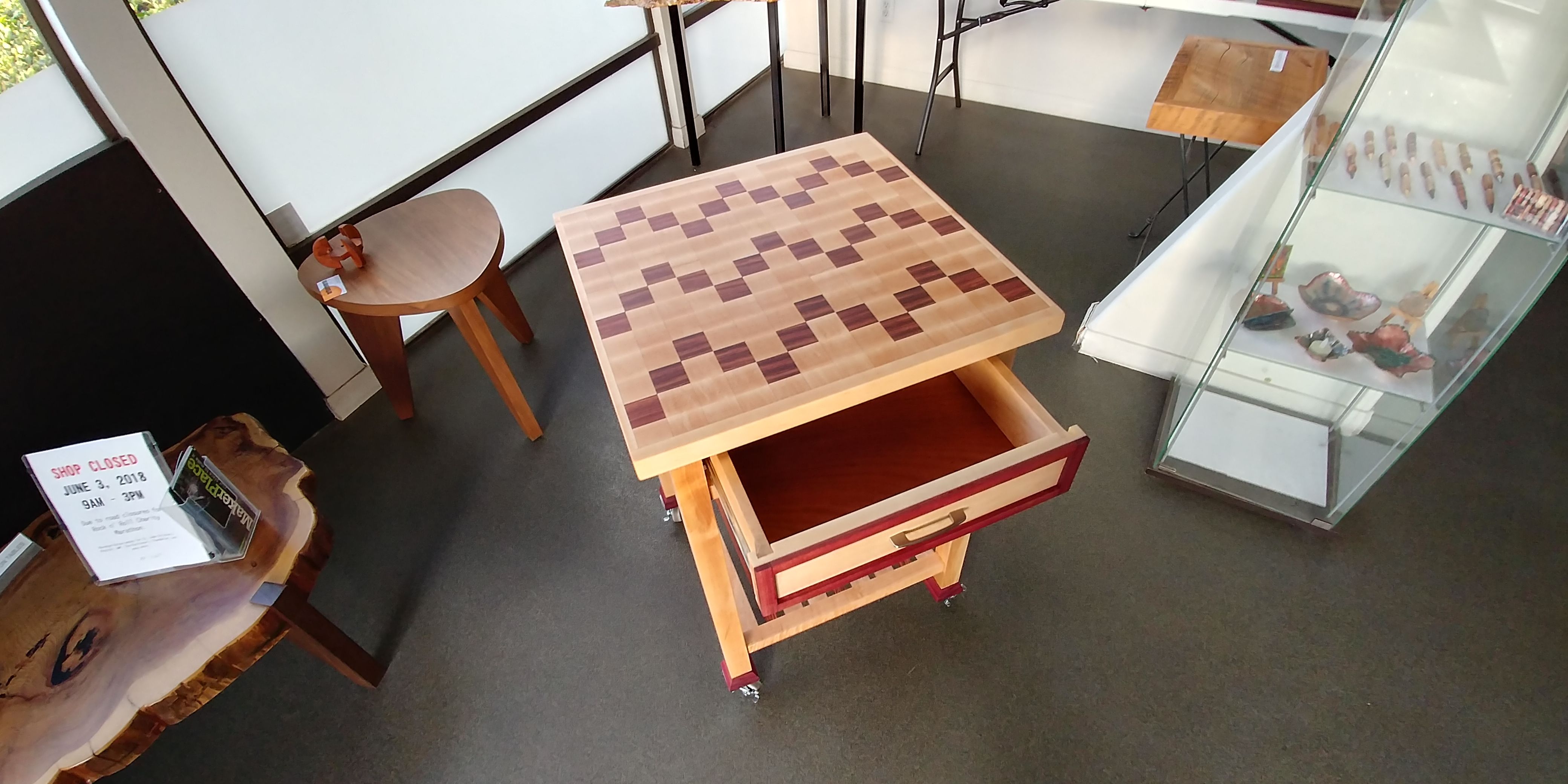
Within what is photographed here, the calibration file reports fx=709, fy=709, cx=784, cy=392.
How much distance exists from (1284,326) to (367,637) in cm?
204

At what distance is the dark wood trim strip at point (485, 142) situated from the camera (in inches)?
73.8

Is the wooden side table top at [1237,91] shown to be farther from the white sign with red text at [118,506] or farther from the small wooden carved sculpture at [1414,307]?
the white sign with red text at [118,506]

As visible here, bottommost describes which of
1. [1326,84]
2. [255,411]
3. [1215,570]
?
[1215,570]

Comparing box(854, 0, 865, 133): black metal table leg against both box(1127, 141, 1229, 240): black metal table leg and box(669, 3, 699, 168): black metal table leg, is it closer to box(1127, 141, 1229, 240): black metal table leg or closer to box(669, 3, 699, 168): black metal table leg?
box(669, 3, 699, 168): black metal table leg

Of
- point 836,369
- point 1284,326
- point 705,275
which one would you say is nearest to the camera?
point 836,369

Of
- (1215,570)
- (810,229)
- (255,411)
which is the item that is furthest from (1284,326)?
(255,411)

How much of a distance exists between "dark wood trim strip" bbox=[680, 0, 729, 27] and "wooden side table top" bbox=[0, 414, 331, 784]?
7.99 ft

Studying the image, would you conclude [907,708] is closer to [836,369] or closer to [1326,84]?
[836,369]

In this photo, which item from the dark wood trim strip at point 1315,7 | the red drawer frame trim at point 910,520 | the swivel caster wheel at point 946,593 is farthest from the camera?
the dark wood trim strip at point 1315,7

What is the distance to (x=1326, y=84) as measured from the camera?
146cm

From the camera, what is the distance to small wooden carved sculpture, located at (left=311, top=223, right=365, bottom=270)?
1606 mm

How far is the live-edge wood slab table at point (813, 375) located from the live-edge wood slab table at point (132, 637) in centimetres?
68

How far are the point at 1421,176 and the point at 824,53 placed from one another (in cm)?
216

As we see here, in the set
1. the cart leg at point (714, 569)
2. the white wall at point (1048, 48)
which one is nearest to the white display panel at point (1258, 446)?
the cart leg at point (714, 569)
